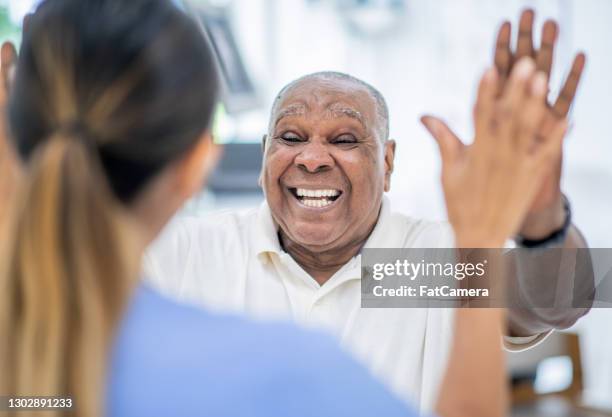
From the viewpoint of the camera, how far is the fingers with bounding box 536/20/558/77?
4.11 ft

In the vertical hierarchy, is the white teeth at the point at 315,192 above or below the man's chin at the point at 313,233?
above

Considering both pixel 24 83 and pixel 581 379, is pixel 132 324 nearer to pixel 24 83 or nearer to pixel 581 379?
pixel 24 83

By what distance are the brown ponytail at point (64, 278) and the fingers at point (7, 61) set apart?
0.70m

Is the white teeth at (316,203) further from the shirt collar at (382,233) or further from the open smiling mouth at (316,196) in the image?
the shirt collar at (382,233)

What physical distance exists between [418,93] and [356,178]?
2.15 metres

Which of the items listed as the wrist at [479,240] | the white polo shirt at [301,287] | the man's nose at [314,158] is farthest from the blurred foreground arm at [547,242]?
the man's nose at [314,158]

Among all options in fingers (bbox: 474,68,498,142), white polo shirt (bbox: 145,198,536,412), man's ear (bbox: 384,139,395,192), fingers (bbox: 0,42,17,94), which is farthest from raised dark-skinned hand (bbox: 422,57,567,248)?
man's ear (bbox: 384,139,395,192)

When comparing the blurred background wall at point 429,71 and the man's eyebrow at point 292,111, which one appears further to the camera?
the blurred background wall at point 429,71

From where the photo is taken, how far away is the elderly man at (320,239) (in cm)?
206

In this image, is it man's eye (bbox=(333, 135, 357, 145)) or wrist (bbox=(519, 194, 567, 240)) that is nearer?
wrist (bbox=(519, 194, 567, 240))

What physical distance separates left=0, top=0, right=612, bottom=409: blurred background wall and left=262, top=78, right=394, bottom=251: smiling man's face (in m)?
1.93

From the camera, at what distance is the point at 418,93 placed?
4.24 m

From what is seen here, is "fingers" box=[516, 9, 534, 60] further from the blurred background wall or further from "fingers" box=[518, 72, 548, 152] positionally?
the blurred background wall

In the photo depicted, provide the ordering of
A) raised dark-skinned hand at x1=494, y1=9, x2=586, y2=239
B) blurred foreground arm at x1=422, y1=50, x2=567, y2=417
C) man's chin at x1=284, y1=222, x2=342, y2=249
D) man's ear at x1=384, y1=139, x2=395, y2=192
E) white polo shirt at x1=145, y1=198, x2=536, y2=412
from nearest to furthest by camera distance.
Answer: blurred foreground arm at x1=422, y1=50, x2=567, y2=417 < raised dark-skinned hand at x1=494, y1=9, x2=586, y2=239 < white polo shirt at x1=145, y1=198, x2=536, y2=412 < man's chin at x1=284, y1=222, x2=342, y2=249 < man's ear at x1=384, y1=139, x2=395, y2=192
